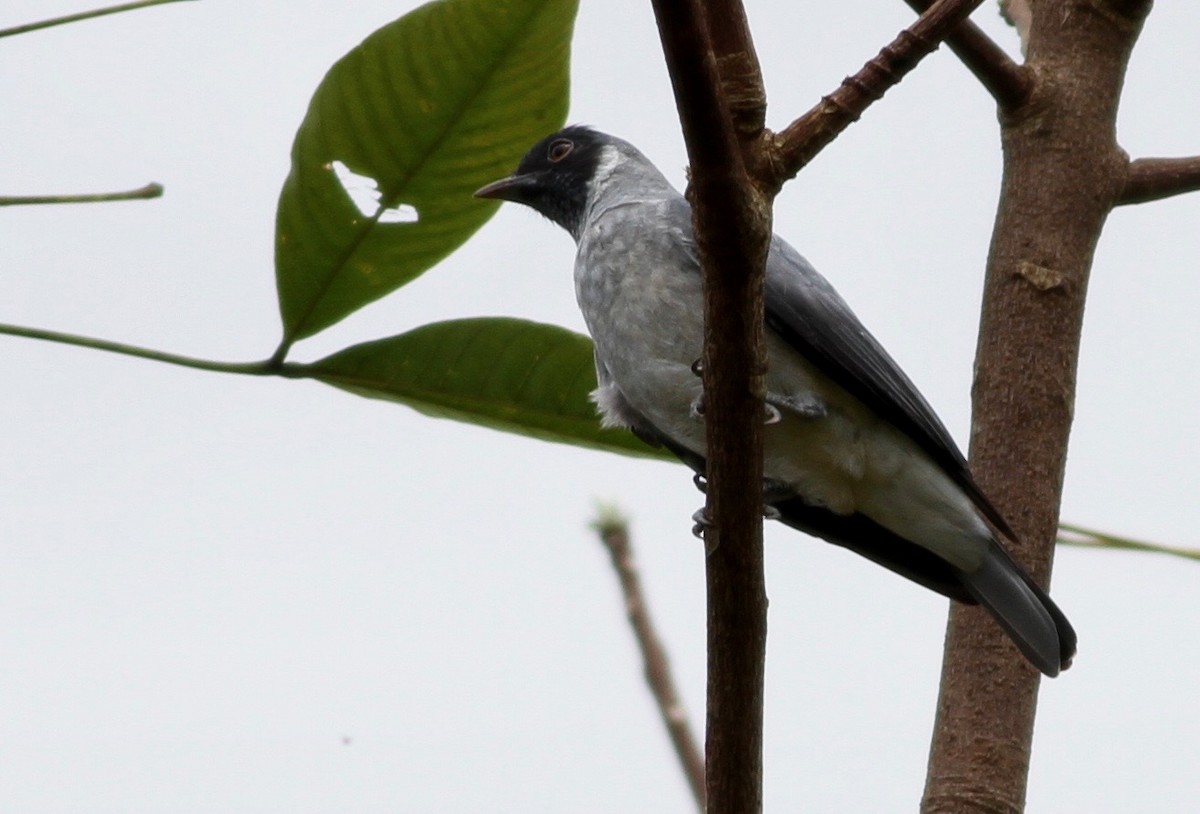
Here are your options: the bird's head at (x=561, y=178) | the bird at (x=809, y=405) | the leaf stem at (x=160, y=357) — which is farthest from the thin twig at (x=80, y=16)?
the bird's head at (x=561, y=178)

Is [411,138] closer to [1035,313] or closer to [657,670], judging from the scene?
[657,670]

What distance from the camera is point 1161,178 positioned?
2818mm

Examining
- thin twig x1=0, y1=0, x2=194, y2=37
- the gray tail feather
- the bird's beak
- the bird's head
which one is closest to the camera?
thin twig x1=0, y1=0, x2=194, y2=37

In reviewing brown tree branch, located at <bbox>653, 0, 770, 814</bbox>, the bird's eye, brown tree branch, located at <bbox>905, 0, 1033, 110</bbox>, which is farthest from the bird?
brown tree branch, located at <bbox>653, 0, 770, 814</bbox>

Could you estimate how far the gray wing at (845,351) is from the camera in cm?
331

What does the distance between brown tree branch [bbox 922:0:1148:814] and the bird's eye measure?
1.87 meters

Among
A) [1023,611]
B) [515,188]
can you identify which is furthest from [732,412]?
[515,188]

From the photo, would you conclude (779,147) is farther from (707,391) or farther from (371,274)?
(371,274)

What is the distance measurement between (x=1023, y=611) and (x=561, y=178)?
6.97ft

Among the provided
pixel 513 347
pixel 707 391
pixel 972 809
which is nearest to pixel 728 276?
pixel 707 391

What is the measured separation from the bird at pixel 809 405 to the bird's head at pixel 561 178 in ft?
2.06

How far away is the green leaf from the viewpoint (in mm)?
2277

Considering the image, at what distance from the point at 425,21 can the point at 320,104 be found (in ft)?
0.67

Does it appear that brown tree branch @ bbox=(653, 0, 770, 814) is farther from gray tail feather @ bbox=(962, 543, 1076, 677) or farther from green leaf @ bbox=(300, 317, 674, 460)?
gray tail feather @ bbox=(962, 543, 1076, 677)
